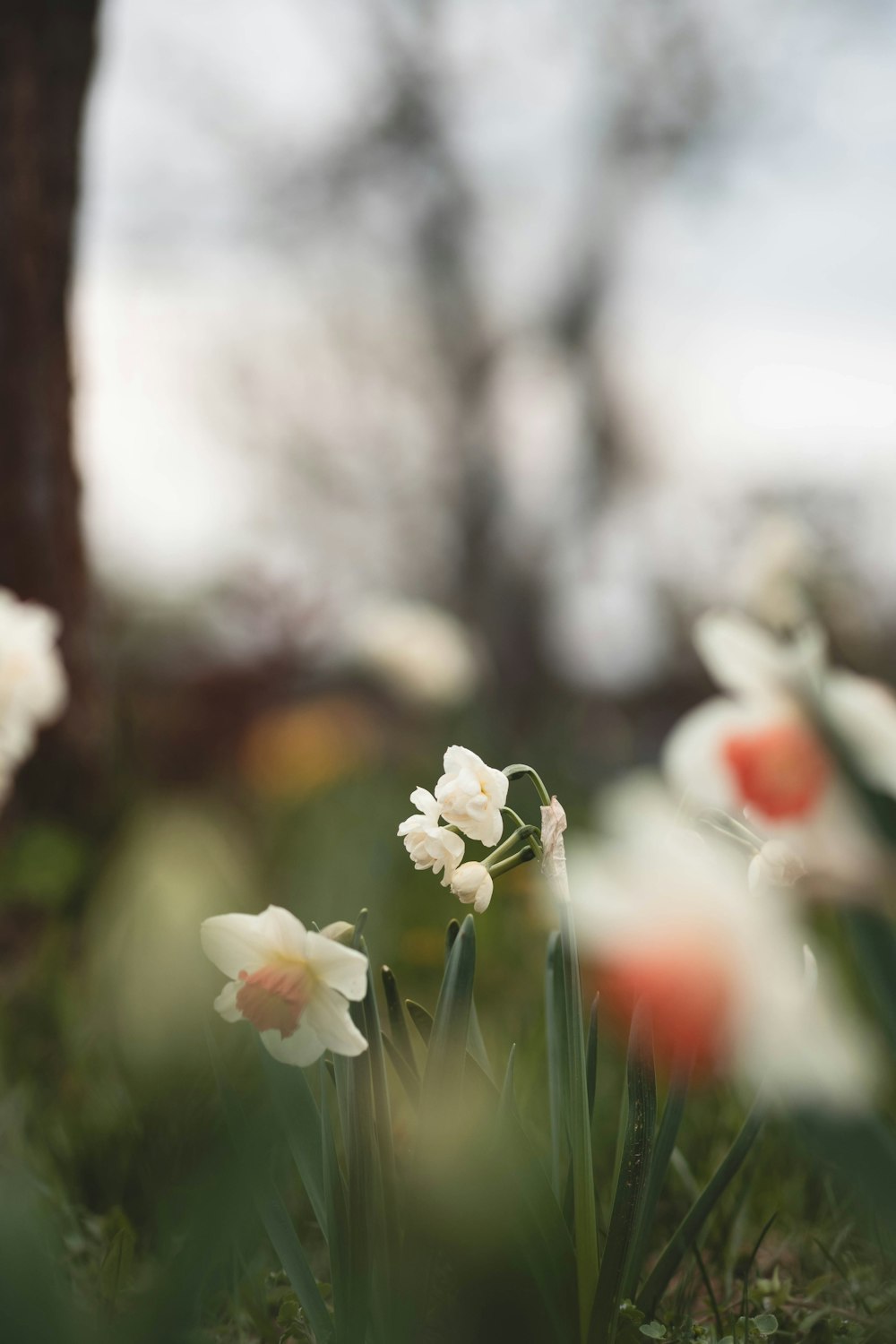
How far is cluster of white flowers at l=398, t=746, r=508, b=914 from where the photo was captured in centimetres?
73

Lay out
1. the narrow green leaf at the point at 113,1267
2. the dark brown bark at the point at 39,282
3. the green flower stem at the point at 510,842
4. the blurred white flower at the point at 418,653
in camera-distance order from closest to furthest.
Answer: the green flower stem at the point at 510,842 → the narrow green leaf at the point at 113,1267 → the dark brown bark at the point at 39,282 → the blurred white flower at the point at 418,653

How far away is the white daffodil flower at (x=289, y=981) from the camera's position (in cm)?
70

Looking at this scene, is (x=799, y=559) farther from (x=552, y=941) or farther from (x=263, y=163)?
(x=263, y=163)

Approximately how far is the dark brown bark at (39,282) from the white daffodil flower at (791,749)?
226cm

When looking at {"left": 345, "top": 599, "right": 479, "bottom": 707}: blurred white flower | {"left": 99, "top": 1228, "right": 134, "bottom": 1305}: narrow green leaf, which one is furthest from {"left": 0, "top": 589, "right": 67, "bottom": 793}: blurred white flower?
{"left": 345, "top": 599, "right": 479, "bottom": 707}: blurred white flower

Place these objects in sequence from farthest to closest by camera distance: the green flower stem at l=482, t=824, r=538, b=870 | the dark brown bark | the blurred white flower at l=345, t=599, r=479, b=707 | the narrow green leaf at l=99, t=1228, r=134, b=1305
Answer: the blurred white flower at l=345, t=599, r=479, b=707, the dark brown bark, the narrow green leaf at l=99, t=1228, r=134, b=1305, the green flower stem at l=482, t=824, r=538, b=870

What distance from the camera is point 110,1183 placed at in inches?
52.2

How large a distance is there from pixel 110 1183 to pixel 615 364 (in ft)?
23.5

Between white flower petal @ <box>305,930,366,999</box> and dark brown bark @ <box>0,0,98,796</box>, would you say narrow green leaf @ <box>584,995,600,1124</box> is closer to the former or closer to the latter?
white flower petal @ <box>305,930,366,999</box>

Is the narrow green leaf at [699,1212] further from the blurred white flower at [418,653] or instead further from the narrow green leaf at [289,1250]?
the blurred white flower at [418,653]

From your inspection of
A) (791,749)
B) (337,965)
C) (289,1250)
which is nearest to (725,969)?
(791,749)

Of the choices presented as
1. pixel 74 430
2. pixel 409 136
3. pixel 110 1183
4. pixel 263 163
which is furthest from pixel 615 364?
pixel 110 1183

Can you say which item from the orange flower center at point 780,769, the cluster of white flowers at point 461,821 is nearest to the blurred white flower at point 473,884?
the cluster of white flowers at point 461,821

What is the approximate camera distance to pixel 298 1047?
741 mm
